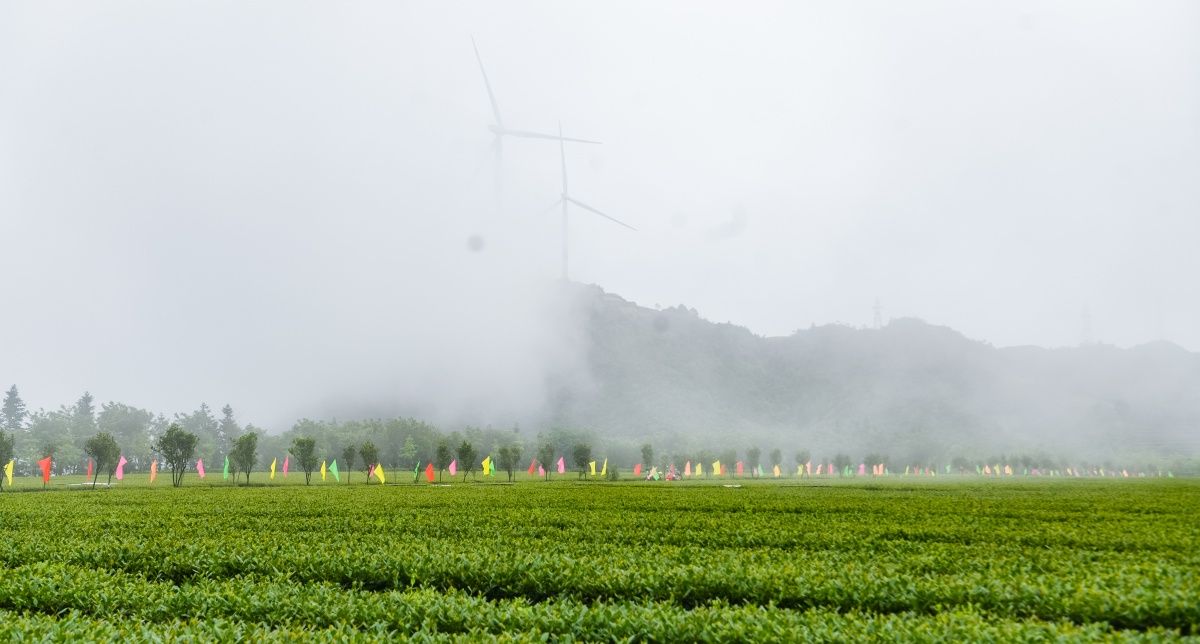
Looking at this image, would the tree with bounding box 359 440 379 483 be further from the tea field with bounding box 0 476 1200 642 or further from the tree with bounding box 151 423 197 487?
the tea field with bounding box 0 476 1200 642

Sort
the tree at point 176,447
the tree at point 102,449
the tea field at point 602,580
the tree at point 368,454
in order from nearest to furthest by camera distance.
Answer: the tea field at point 602,580 → the tree at point 102,449 → the tree at point 176,447 → the tree at point 368,454

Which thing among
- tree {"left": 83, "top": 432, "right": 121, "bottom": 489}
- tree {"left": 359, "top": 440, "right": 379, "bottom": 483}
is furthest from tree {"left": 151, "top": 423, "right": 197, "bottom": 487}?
tree {"left": 359, "top": 440, "right": 379, "bottom": 483}

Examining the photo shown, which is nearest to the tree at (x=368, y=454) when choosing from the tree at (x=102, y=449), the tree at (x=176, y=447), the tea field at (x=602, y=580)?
the tree at (x=176, y=447)

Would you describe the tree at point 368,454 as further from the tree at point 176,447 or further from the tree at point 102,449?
the tree at point 102,449

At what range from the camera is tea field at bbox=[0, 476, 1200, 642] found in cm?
908

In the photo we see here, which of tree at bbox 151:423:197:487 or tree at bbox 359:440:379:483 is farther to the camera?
tree at bbox 359:440:379:483

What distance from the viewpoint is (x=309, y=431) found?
168 meters

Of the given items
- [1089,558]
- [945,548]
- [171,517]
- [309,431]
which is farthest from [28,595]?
[309,431]

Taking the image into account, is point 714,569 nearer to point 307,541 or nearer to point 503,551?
point 503,551

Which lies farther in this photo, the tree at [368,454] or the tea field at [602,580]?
the tree at [368,454]

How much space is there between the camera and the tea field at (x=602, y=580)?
9.08 metres

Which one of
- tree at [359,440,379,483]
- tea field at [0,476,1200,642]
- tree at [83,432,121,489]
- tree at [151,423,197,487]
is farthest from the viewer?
tree at [359,440,379,483]

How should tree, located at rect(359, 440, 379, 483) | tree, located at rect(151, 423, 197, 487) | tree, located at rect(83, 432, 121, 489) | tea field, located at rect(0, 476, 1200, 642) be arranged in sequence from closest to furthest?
1. tea field, located at rect(0, 476, 1200, 642)
2. tree, located at rect(83, 432, 121, 489)
3. tree, located at rect(151, 423, 197, 487)
4. tree, located at rect(359, 440, 379, 483)

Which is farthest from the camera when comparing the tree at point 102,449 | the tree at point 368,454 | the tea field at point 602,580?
the tree at point 368,454
